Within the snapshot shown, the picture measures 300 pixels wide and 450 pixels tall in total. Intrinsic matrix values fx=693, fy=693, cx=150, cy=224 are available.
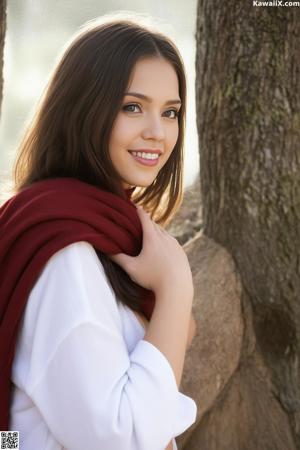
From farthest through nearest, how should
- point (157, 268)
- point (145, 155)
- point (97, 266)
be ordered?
point (145, 155), point (157, 268), point (97, 266)

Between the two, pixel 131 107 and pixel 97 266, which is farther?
pixel 131 107

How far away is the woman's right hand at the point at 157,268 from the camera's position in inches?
67.8

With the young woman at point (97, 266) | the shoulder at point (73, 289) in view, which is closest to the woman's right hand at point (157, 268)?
the young woman at point (97, 266)

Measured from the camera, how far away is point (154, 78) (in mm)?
1828

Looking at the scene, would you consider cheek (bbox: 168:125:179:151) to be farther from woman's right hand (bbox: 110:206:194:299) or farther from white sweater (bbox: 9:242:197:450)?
white sweater (bbox: 9:242:197:450)

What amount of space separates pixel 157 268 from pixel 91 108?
437 mm

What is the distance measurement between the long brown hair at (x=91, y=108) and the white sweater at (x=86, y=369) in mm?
189

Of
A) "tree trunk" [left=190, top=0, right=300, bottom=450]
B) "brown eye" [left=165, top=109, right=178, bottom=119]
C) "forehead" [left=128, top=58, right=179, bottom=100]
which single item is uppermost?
"forehead" [left=128, top=58, right=179, bottom=100]

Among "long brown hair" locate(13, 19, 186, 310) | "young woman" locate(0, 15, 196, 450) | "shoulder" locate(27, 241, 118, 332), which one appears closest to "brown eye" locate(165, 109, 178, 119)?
"young woman" locate(0, 15, 196, 450)

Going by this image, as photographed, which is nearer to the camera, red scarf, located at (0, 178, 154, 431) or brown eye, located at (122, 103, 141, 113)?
red scarf, located at (0, 178, 154, 431)

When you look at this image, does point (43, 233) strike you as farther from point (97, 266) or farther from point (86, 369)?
point (86, 369)

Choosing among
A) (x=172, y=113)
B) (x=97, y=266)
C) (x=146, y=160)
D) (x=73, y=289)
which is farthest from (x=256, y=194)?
(x=73, y=289)

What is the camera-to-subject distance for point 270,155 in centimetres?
306

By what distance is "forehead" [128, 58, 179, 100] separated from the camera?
5.86 ft
